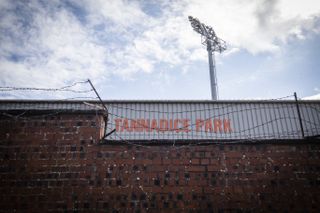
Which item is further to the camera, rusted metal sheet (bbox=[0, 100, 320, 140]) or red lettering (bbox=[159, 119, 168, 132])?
red lettering (bbox=[159, 119, 168, 132])

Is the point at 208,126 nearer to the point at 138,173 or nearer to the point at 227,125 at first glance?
the point at 227,125

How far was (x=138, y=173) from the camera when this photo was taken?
598 cm

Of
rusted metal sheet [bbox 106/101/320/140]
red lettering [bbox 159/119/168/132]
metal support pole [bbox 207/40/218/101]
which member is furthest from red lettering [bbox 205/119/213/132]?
metal support pole [bbox 207/40/218/101]

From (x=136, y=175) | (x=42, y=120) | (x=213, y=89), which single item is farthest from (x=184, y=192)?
(x=213, y=89)

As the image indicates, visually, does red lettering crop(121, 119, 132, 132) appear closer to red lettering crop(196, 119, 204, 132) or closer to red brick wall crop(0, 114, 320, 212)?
red lettering crop(196, 119, 204, 132)

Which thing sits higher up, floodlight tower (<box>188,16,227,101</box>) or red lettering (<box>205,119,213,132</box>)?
floodlight tower (<box>188,16,227,101</box>)

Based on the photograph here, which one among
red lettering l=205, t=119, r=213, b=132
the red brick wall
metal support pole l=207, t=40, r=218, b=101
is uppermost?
metal support pole l=207, t=40, r=218, b=101

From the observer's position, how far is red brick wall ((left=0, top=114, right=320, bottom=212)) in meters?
5.63

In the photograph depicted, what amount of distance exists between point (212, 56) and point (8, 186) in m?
18.5

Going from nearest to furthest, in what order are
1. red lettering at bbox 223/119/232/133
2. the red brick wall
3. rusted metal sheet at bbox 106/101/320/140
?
the red brick wall
rusted metal sheet at bbox 106/101/320/140
red lettering at bbox 223/119/232/133

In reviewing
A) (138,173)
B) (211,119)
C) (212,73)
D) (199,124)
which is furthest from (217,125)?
(212,73)

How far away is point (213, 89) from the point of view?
1831cm

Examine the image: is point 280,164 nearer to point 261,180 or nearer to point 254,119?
point 261,180

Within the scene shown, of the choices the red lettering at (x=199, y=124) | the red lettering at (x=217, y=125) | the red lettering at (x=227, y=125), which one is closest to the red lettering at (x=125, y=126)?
the red lettering at (x=199, y=124)
